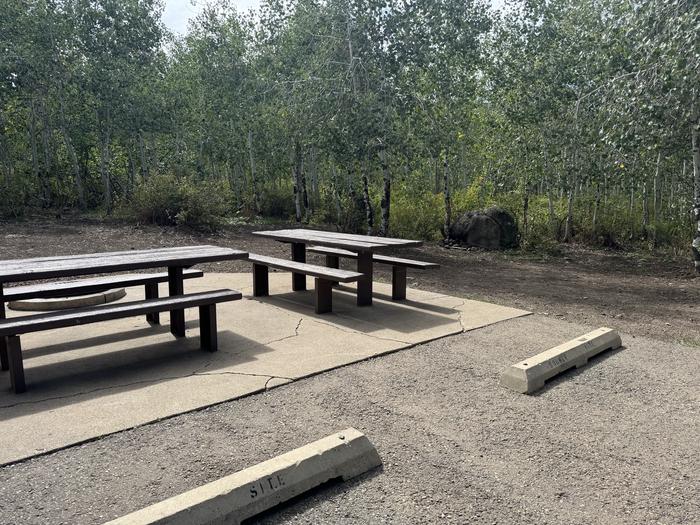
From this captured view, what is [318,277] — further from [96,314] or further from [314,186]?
[314,186]

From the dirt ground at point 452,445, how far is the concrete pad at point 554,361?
3.1 inches

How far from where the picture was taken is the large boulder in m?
13.2

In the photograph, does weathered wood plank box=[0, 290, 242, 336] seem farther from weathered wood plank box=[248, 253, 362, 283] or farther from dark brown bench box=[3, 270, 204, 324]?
weathered wood plank box=[248, 253, 362, 283]

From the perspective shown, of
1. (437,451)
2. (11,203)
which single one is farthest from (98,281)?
(11,203)

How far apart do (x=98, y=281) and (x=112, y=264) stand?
0.77m

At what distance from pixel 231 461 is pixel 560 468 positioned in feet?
5.39

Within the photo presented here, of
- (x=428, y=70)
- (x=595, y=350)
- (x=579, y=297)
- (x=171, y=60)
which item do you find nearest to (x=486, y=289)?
(x=579, y=297)

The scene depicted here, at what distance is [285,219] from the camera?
1892 cm

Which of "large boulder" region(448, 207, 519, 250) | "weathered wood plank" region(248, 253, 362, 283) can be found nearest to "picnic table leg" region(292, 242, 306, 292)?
"weathered wood plank" region(248, 253, 362, 283)

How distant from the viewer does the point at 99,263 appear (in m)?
4.16

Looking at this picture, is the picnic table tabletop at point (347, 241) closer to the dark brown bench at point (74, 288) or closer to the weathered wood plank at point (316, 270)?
the weathered wood plank at point (316, 270)

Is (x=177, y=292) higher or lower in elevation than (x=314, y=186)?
lower

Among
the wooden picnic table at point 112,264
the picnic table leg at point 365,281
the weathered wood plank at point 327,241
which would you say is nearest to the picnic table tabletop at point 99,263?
the wooden picnic table at point 112,264

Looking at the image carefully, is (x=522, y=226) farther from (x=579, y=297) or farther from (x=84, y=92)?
(x=84, y=92)
